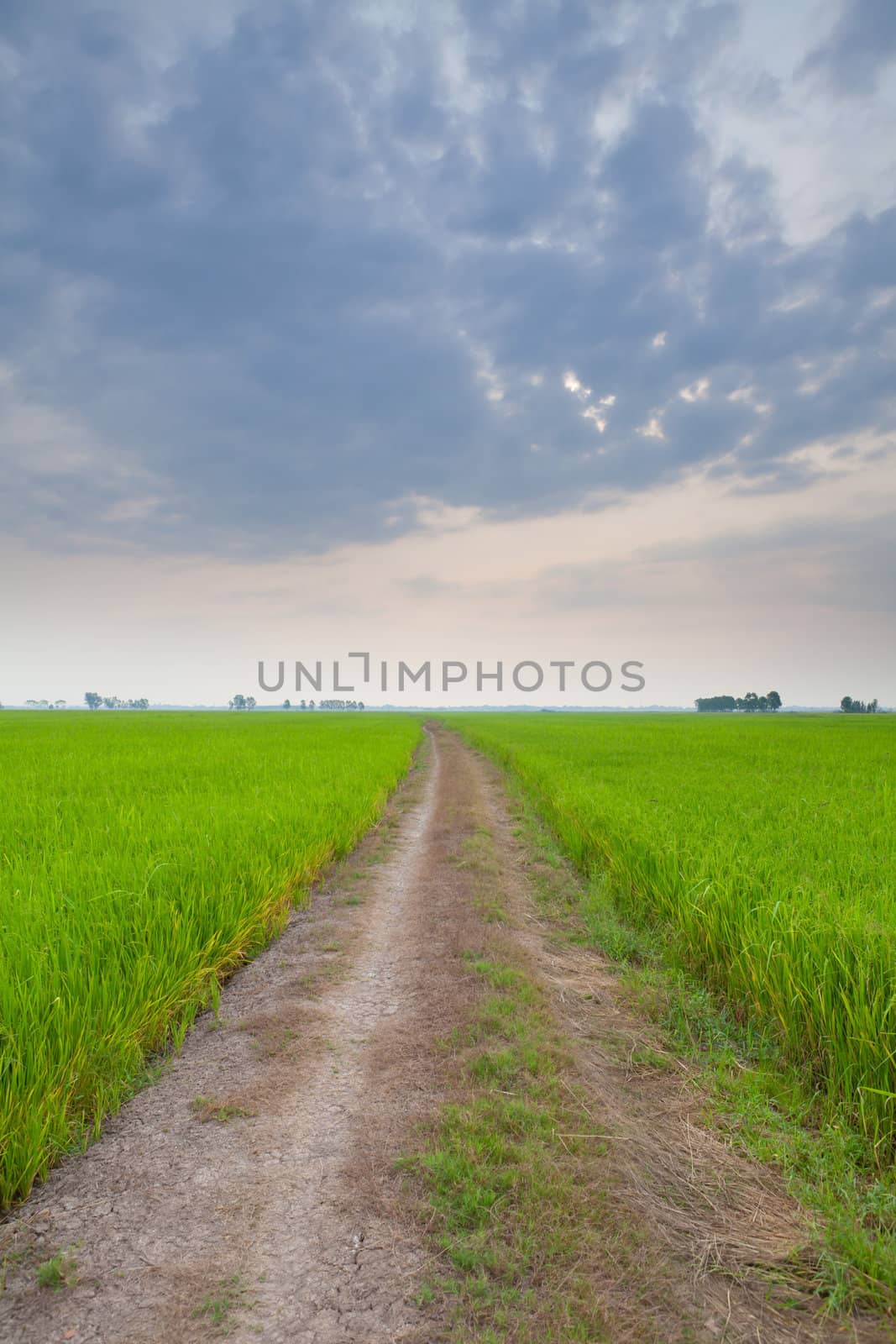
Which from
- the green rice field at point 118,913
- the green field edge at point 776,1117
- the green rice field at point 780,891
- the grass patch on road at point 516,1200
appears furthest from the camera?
the green rice field at point 780,891

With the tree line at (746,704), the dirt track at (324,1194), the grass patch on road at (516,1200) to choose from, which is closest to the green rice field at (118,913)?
the dirt track at (324,1194)

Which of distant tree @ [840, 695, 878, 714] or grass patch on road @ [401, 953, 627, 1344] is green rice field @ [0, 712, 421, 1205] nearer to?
grass patch on road @ [401, 953, 627, 1344]

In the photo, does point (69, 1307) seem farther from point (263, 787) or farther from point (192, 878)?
point (263, 787)

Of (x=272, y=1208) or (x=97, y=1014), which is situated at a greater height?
(x=97, y=1014)

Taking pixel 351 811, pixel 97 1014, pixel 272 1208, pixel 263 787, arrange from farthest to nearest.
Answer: pixel 263 787, pixel 351 811, pixel 97 1014, pixel 272 1208

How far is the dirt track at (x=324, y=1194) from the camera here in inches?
89.0

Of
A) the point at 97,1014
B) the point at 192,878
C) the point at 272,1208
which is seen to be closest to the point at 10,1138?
the point at 97,1014

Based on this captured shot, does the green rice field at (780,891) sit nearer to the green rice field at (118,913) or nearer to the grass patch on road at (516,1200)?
the grass patch on road at (516,1200)

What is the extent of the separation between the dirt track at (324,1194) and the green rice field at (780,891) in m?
0.81

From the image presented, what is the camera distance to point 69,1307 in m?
2.30

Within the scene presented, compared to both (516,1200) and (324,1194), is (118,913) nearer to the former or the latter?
(324,1194)

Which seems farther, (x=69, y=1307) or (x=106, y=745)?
(x=106, y=745)

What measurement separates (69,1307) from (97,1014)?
1622 mm

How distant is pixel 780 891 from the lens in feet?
16.0
